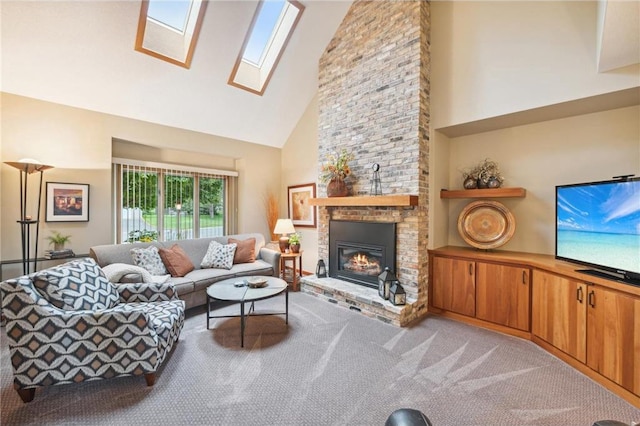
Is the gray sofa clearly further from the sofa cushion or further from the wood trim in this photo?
the wood trim

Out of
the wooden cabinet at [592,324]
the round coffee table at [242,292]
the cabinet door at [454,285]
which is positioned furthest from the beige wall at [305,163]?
the wooden cabinet at [592,324]

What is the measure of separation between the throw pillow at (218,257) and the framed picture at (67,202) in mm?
1693

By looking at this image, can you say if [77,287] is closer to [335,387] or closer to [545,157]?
[335,387]

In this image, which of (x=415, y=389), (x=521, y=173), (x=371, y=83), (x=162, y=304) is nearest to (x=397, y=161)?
(x=371, y=83)

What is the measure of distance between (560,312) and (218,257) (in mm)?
4145

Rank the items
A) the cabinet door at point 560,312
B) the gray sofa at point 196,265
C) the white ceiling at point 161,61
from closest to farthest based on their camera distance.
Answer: the cabinet door at point 560,312 → the white ceiling at point 161,61 → the gray sofa at point 196,265

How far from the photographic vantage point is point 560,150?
3.04 meters

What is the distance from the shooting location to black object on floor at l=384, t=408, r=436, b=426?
0.72 meters

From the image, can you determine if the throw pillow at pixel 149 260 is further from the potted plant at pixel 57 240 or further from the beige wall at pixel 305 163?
the beige wall at pixel 305 163

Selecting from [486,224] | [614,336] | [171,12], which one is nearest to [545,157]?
[486,224]

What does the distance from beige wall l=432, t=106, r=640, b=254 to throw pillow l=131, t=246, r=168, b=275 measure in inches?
146

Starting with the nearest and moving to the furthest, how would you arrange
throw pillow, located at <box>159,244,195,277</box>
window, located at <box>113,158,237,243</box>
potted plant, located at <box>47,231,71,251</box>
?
potted plant, located at <box>47,231,71,251</box>, throw pillow, located at <box>159,244,195,277</box>, window, located at <box>113,158,237,243</box>

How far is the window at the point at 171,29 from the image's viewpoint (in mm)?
3375

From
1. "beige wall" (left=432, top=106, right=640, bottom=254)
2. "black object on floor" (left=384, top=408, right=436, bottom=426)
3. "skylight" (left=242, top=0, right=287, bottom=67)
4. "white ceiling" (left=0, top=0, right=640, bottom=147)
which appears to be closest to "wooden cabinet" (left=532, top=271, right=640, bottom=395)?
"beige wall" (left=432, top=106, right=640, bottom=254)
